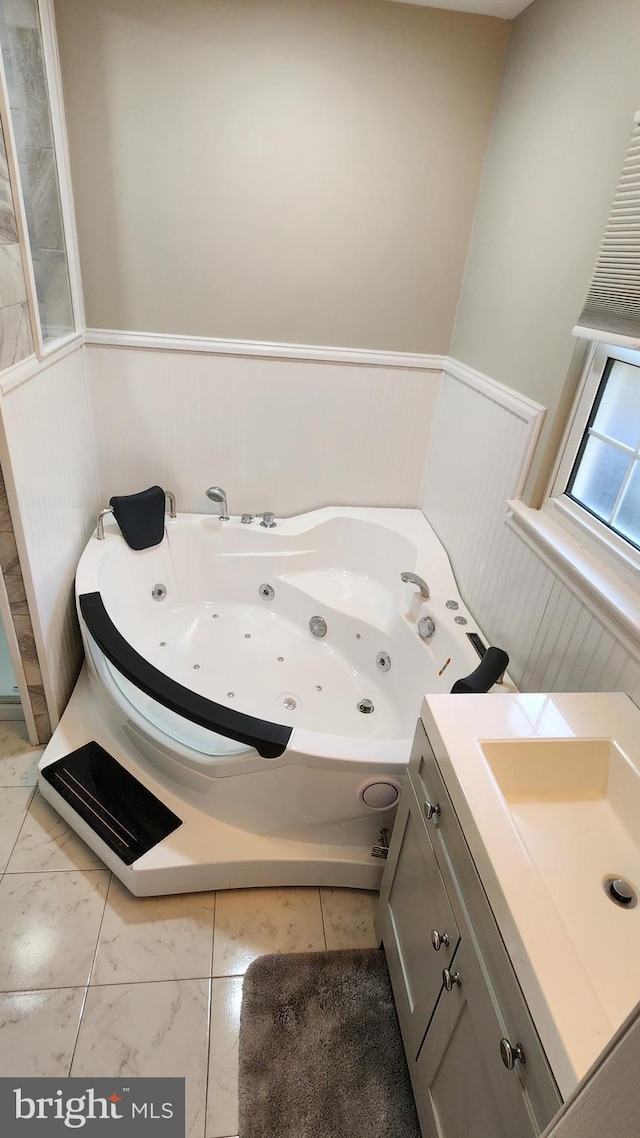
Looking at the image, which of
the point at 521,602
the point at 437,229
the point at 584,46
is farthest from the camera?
the point at 437,229

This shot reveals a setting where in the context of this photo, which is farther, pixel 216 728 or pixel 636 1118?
pixel 216 728

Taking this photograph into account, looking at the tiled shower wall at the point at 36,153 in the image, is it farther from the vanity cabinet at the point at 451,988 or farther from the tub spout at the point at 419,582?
the vanity cabinet at the point at 451,988

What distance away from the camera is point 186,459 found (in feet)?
8.96

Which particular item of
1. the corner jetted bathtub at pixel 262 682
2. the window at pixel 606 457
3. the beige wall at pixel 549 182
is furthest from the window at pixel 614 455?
the corner jetted bathtub at pixel 262 682

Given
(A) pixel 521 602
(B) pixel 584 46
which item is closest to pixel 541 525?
(A) pixel 521 602

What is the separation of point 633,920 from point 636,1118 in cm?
64

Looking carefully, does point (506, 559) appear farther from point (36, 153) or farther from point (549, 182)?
point (36, 153)

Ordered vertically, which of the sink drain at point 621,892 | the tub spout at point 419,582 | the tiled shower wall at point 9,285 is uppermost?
the tiled shower wall at point 9,285

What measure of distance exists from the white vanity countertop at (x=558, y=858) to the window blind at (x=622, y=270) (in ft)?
2.84

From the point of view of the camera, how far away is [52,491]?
2.06 meters

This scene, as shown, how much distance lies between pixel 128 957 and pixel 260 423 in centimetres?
209

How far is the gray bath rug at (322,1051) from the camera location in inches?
52.1

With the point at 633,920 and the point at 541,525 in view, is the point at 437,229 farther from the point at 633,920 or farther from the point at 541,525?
the point at 633,920

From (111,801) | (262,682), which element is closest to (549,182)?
(262,682)
